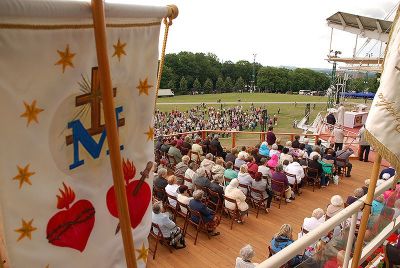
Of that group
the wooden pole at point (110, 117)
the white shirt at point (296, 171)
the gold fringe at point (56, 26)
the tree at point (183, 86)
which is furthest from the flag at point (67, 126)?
the tree at point (183, 86)

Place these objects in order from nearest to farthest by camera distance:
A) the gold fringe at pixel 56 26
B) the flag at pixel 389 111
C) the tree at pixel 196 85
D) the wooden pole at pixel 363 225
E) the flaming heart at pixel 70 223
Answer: the gold fringe at pixel 56 26 → the flaming heart at pixel 70 223 → the flag at pixel 389 111 → the wooden pole at pixel 363 225 → the tree at pixel 196 85

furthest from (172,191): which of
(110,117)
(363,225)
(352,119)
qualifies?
(352,119)

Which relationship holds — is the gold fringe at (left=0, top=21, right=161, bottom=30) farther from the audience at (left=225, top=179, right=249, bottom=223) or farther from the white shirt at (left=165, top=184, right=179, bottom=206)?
the audience at (left=225, top=179, right=249, bottom=223)

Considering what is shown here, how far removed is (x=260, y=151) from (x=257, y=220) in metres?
4.08

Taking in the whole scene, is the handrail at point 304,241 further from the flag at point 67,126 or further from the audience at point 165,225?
the audience at point 165,225

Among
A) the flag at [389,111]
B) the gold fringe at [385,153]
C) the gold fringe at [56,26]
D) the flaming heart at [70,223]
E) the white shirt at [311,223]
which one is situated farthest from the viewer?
the white shirt at [311,223]

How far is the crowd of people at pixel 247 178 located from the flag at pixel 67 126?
299 centimetres

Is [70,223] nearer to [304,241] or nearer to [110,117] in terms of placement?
[110,117]

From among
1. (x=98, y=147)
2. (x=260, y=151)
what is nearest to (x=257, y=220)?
(x=260, y=151)

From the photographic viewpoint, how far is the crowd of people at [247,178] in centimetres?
562

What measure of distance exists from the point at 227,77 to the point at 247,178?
104 m

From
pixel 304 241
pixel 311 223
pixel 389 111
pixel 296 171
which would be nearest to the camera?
pixel 304 241

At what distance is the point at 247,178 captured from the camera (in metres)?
7.43

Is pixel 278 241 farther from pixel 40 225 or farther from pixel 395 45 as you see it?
pixel 40 225
